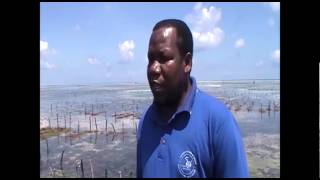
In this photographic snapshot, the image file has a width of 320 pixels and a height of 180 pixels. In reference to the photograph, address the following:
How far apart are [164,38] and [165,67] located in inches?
5.6

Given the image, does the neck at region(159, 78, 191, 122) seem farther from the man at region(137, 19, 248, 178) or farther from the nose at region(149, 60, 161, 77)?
the nose at region(149, 60, 161, 77)

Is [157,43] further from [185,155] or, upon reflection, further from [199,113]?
[185,155]

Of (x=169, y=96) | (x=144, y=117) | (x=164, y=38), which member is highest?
(x=164, y=38)

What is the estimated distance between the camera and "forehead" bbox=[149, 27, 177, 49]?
1603 mm

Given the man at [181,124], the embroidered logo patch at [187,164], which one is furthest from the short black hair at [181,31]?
the embroidered logo patch at [187,164]

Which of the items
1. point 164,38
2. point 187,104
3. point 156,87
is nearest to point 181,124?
point 187,104

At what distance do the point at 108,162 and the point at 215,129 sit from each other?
6112mm

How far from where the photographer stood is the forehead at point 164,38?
1603 millimetres

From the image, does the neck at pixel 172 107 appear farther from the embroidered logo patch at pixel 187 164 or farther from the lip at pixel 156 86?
the embroidered logo patch at pixel 187 164

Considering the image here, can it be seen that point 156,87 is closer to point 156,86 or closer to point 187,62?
point 156,86

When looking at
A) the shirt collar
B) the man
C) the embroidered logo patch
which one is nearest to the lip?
the man

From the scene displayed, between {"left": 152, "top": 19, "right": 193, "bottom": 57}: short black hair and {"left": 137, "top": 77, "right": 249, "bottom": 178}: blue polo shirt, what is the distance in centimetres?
19

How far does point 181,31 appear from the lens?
1.64 m
